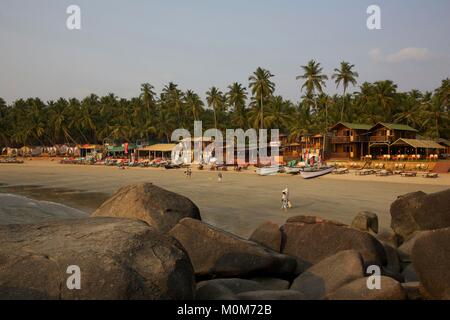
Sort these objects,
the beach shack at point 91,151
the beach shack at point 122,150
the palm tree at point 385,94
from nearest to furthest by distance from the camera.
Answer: the palm tree at point 385,94
the beach shack at point 122,150
the beach shack at point 91,151

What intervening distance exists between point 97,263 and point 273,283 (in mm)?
3482

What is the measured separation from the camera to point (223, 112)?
3194 inches

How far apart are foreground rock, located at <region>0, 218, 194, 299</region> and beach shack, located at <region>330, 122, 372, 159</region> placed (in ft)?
174

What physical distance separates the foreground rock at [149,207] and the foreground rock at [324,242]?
263 cm

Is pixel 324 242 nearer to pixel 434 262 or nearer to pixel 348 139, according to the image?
pixel 434 262

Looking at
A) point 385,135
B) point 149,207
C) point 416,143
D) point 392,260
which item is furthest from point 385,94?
point 149,207

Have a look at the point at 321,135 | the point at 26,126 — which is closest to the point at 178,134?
the point at 321,135

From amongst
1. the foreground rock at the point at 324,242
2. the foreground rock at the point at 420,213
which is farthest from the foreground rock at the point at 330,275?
the foreground rock at the point at 420,213

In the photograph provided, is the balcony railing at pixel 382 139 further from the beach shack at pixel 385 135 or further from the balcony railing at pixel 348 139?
the balcony railing at pixel 348 139

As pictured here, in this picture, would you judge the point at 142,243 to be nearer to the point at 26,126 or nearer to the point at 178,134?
the point at 178,134

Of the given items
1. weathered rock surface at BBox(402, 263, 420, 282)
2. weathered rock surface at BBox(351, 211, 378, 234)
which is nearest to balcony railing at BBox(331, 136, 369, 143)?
weathered rock surface at BBox(351, 211, 378, 234)

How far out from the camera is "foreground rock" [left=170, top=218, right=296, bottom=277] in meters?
6.32

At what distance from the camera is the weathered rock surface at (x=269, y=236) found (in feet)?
26.1

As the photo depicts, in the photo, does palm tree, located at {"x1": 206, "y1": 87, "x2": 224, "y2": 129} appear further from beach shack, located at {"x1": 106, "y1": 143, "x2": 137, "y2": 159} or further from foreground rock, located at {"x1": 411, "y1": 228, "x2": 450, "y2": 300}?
foreground rock, located at {"x1": 411, "y1": 228, "x2": 450, "y2": 300}
